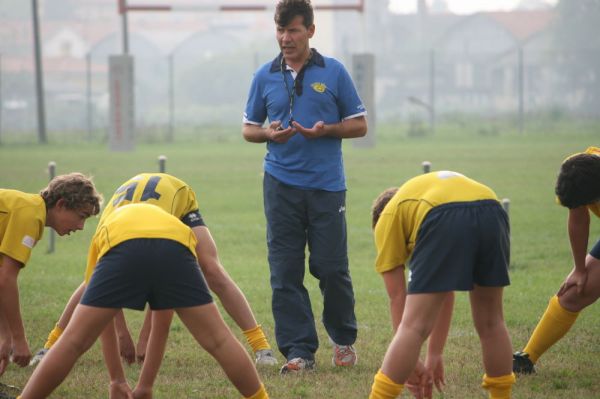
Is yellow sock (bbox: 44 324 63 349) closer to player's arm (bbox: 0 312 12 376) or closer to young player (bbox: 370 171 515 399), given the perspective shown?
player's arm (bbox: 0 312 12 376)

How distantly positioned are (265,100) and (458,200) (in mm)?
2382

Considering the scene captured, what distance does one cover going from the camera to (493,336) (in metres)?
5.44

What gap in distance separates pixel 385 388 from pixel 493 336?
2.08ft

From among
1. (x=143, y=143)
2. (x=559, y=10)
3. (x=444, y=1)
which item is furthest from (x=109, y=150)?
(x=444, y=1)

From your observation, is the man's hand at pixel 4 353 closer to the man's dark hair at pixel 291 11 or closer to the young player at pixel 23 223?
the young player at pixel 23 223

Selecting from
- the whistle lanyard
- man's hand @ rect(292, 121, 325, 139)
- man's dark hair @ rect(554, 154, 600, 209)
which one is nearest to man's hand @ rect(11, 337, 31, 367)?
man's hand @ rect(292, 121, 325, 139)

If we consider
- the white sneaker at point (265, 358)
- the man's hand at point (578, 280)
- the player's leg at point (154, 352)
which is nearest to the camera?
the player's leg at point (154, 352)

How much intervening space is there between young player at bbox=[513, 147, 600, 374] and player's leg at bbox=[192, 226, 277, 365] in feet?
5.39

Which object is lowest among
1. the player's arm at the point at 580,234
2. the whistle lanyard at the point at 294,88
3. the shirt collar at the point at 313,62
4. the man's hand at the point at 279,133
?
the player's arm at the point at 580,234

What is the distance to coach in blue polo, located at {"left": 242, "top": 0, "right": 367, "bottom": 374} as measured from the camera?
7117mm

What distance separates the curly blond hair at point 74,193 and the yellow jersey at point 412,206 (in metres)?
1.76

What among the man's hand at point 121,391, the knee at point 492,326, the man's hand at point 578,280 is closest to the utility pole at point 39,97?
the man's hand at point 578,280

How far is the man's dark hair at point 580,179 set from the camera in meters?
6.10

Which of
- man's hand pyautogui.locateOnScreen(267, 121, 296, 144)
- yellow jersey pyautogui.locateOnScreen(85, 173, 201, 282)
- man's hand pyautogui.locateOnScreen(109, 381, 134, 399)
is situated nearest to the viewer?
man's hand pyautogui.locateOnScreen(109, 381, 134, 399)
